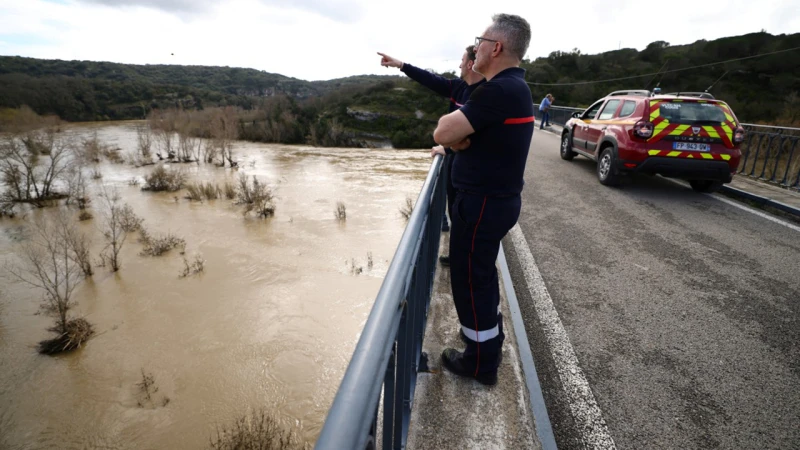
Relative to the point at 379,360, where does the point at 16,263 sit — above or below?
below

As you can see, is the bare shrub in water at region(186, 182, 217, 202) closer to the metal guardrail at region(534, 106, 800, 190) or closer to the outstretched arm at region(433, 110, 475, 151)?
the outstretched arm at region(433, 110, 475, 151)

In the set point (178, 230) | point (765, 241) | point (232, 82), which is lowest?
point (178, 230)

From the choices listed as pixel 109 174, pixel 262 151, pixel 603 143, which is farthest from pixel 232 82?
pixel 603 143

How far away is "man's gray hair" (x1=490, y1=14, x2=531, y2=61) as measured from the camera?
191cm

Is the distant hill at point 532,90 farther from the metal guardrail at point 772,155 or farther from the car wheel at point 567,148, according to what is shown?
the car wheel at point 567,148

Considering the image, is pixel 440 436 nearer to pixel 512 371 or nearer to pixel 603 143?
pixel 512 371

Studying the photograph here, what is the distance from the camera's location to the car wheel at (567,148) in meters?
9.93

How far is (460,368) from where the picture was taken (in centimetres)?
220

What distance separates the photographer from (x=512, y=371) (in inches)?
90.7

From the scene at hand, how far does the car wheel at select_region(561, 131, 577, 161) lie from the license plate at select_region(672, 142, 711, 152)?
360 centimetres

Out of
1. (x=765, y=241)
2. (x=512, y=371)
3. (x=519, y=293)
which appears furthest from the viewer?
(x=765, y=241)

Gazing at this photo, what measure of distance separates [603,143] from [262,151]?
976 inches

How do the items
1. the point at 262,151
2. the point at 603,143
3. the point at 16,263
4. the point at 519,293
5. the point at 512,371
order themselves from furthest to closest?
the point at 262,151
the point at 16,263
the point at 603,143
the point at 519,293
the point at 512,371

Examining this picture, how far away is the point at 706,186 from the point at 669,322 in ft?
17.5
